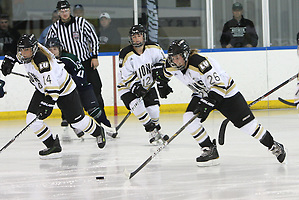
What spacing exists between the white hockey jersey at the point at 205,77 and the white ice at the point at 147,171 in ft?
1.64

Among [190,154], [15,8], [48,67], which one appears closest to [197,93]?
[190,154]

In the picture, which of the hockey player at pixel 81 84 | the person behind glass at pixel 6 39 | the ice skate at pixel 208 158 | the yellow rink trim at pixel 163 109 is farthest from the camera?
the person behind glass at pixel 6 39

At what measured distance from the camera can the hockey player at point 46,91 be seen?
432cm

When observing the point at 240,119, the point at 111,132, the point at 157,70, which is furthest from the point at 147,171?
the point at 111,132

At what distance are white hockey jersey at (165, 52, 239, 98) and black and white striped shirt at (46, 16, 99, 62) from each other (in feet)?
6.40

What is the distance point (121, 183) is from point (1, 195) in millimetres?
676

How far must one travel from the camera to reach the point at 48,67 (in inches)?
171

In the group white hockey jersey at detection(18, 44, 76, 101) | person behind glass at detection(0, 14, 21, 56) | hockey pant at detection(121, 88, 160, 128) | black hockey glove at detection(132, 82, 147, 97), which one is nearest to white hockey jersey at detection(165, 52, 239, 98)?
white hockey jersey at detection(18, 44, 76, 101)

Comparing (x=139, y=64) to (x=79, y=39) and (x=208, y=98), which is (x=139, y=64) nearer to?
(x=79, y=39)

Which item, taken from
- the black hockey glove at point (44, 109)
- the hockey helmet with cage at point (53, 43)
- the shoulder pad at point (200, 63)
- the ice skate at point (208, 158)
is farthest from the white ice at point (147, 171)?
the hockey helmet with cage at point (53, 43)

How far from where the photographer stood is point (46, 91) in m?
4.36

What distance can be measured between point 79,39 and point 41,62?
61.0 inches

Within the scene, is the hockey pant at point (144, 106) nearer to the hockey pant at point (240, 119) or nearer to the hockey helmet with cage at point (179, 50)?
the hockey pant at point (240, 119)

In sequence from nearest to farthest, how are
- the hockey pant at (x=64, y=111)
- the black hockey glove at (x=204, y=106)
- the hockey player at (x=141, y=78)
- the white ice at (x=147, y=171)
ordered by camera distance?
the white ice at (x=147, y=171)
the black hockey glove at (x=204, y=106)
the hockey pant at (x=64, y=111)
the hockey player at (x=141, y=78)
